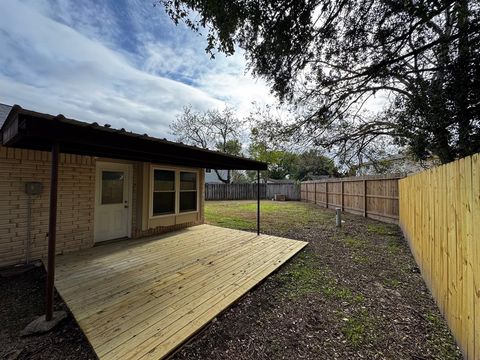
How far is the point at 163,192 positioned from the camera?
19.8ft

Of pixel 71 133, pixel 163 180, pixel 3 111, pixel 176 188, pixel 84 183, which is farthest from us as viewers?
pixel 176 188

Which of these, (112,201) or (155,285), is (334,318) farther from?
(112,201)

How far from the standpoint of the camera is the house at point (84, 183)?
8.33 feet

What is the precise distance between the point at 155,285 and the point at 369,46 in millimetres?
5618

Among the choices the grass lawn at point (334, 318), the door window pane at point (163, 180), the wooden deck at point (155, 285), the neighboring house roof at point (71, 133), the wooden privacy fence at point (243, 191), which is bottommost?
the grass lawn at point (334, 318)

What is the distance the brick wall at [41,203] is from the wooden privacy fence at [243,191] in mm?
15498

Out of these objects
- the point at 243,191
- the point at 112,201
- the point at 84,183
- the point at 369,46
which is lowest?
the point at 243,191

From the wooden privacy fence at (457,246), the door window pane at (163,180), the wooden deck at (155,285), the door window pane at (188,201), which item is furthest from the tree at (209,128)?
the wooden privacy fence at (457,246)

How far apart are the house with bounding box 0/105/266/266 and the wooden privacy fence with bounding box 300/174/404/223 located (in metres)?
5.43

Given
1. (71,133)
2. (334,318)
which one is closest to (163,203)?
(71,133)

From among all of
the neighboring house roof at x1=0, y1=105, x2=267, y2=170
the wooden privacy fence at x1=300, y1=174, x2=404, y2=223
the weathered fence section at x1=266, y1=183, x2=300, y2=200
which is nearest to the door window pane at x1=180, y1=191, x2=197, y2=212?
the neighboring house roof at x1=0, y1=105, x2=267, y2=170

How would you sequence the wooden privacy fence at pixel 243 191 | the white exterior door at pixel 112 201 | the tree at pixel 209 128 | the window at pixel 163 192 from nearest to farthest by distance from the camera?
the white exterior door at pixel 112 201, the window at pixel 163 192, the wooden privacy fence at pixel 243 191, the tree at pixel 209 128

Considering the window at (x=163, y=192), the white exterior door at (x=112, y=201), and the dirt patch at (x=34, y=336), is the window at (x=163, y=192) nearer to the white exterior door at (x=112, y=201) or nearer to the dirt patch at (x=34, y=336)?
the white exterior door at (x=112, y=201)

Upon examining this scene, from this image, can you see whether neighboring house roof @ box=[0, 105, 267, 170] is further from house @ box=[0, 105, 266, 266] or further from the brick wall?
the brick wall
